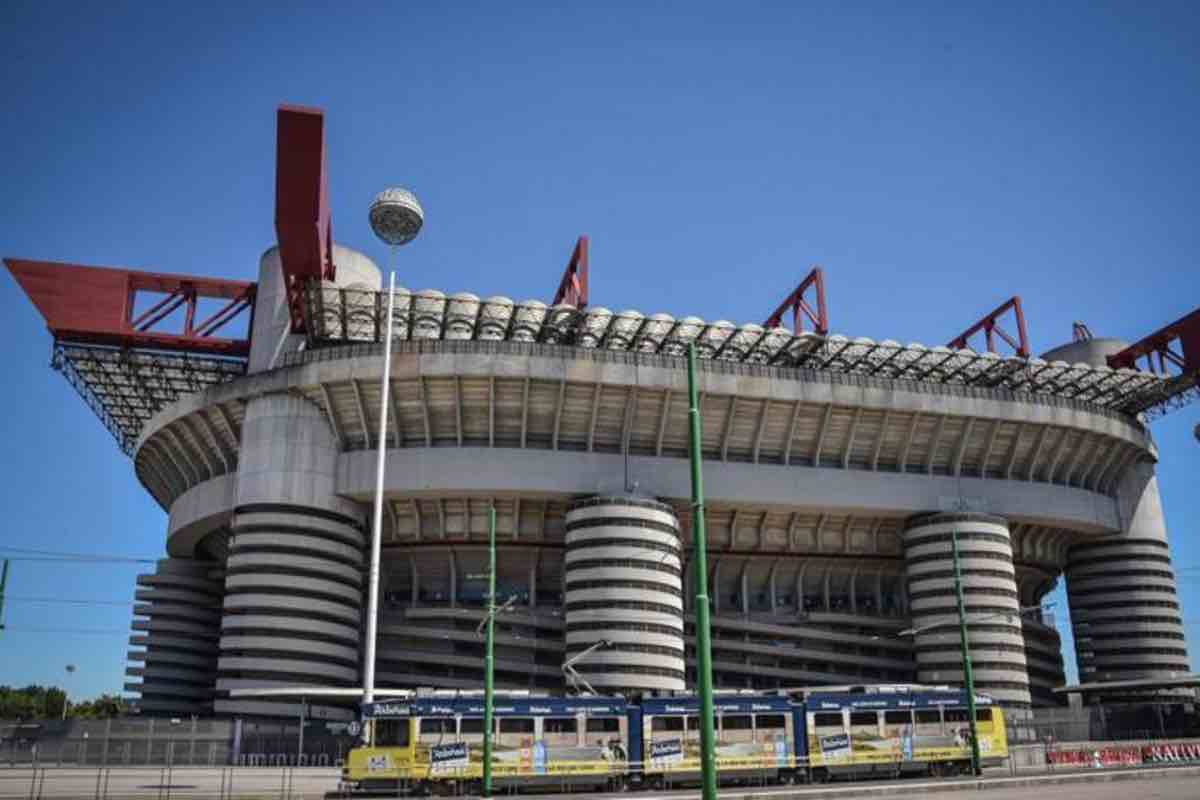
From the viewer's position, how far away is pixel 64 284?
69438 millimetres

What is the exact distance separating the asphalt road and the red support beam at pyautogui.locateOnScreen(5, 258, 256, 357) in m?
32.5

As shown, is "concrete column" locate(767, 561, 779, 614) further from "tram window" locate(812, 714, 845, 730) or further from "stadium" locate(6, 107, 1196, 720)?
"tram window" locate(812, 714, 845, 730)

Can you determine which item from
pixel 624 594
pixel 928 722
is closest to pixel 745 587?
pixel 624 594

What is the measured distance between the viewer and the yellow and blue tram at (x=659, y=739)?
39625mm

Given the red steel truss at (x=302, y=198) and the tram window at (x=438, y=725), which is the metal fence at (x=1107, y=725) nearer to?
the tram window at (x=438, y=725)

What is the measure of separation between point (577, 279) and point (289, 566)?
2624 centimetres

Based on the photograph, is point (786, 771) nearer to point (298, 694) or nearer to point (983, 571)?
point (298, 694)

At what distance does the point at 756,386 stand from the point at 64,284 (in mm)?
47886

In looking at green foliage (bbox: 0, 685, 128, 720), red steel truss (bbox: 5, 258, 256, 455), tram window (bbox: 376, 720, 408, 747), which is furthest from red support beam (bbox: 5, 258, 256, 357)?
green foliage (bbox: 0, 685, 128, 720)

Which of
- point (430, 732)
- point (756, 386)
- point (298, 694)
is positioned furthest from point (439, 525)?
point (430, 732)

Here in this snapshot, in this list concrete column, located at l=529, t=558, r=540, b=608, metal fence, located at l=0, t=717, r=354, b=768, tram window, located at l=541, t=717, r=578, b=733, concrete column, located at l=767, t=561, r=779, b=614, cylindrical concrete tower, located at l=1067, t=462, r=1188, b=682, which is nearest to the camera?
tram window, located at l=541, t=717, r=578, b=733

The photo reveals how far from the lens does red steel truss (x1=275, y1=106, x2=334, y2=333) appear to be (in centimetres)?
5409

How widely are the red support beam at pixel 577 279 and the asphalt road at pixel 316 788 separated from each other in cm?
3368

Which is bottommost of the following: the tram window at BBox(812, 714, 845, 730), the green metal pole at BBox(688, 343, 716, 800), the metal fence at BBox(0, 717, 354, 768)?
the metal fence at BBox(0, 717, 354, 768)
